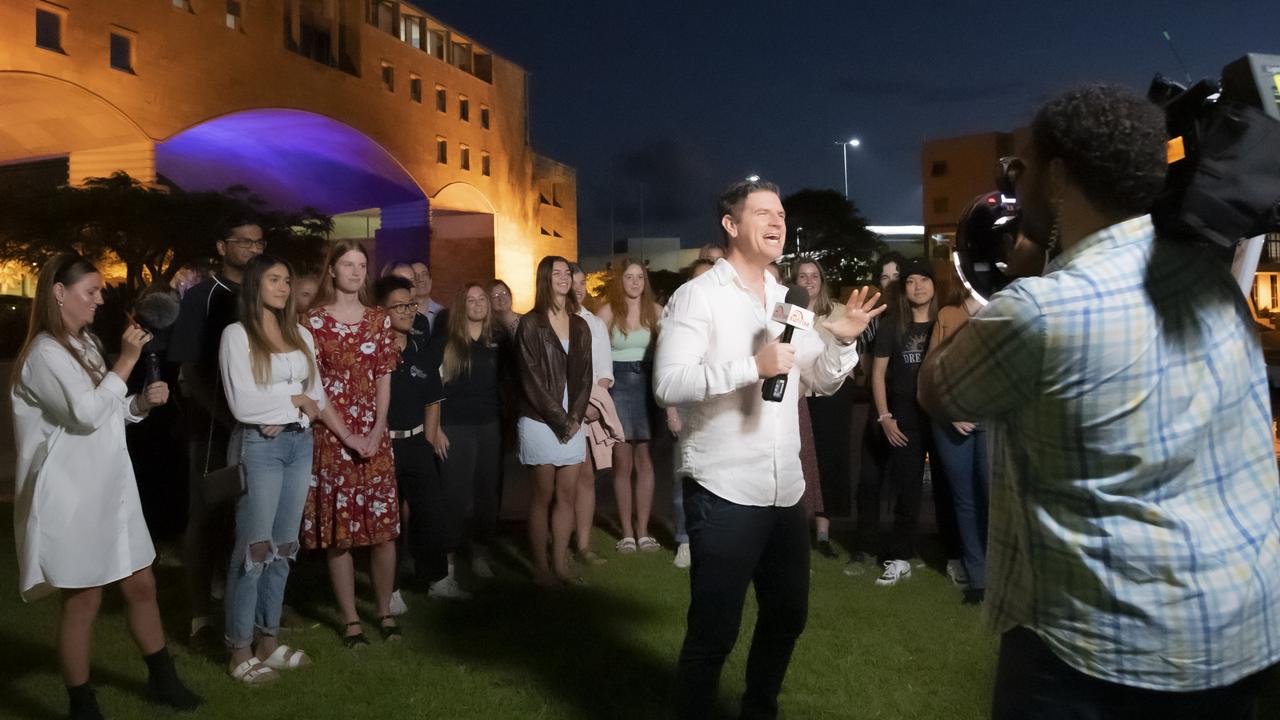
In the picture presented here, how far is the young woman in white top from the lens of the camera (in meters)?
4.63

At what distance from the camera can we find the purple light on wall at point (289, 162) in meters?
31.4

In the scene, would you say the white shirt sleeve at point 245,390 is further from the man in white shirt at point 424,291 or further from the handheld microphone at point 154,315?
the man in white shirt at point 424,291

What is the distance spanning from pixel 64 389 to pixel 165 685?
4.65ft

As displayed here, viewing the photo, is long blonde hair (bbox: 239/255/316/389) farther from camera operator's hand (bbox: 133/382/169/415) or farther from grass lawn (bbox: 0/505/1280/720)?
grass lawn (bbox: 0/505/1280/720)

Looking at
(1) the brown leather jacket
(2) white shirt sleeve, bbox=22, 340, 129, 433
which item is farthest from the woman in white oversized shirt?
(1) the brown leather jacket

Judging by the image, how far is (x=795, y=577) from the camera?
3.64 metres

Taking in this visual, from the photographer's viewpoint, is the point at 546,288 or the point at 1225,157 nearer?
the point at 1225,157

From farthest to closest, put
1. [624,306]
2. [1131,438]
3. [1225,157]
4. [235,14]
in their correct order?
[235,14] < [624,306] < [1131,438] < [1225,157]

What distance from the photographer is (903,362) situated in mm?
6398

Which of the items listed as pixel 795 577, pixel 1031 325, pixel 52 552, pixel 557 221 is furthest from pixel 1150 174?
pixel 557 221

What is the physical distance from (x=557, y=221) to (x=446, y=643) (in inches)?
1732

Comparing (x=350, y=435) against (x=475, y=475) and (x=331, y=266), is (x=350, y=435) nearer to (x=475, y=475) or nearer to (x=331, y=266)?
(x=331, y=266)

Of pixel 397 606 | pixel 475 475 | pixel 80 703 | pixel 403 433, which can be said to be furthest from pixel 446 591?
pixel 80 703

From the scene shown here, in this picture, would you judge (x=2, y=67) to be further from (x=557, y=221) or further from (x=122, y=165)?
(x=557, y=221)
